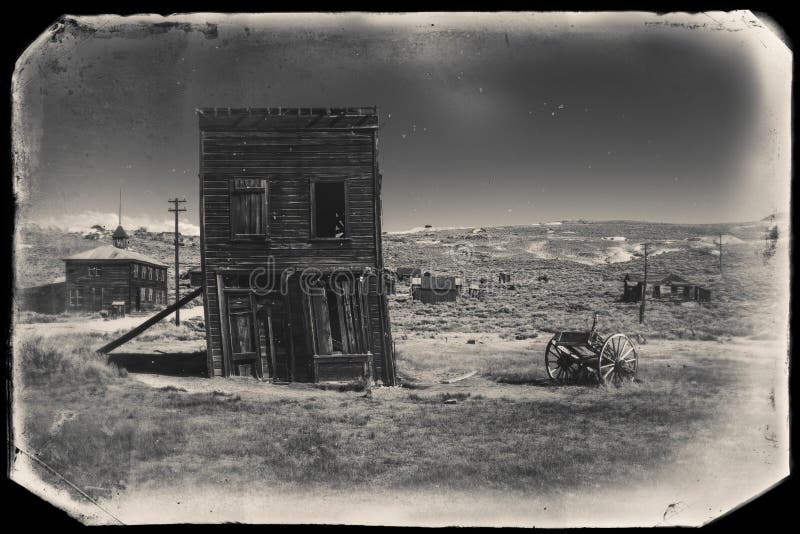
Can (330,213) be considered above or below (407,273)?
above

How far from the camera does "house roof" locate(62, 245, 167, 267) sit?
28.7 ft

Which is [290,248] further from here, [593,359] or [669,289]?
[669,289]

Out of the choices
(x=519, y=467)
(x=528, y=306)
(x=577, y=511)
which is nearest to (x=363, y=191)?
(x=519, y=467)

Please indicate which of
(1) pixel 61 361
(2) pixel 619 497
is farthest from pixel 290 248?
(2) pixel 619 497

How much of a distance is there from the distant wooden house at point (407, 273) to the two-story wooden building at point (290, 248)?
46.1 ft

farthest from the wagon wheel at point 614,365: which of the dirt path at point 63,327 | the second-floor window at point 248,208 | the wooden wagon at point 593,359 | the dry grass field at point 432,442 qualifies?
the dirt path at point 63,327

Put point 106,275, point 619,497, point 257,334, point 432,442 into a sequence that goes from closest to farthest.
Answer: point 619,497
point 432,442
point 106,275
point 257,334

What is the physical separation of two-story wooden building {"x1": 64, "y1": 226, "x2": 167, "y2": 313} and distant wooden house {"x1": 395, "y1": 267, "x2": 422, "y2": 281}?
41.2 feet

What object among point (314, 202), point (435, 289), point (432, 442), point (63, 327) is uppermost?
point (314, 202)

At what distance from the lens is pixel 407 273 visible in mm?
27938

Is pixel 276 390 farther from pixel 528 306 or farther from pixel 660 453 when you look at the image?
pixel 528 306

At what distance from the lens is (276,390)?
1075 cm

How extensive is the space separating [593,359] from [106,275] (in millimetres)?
10475

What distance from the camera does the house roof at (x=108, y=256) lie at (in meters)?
8.74
